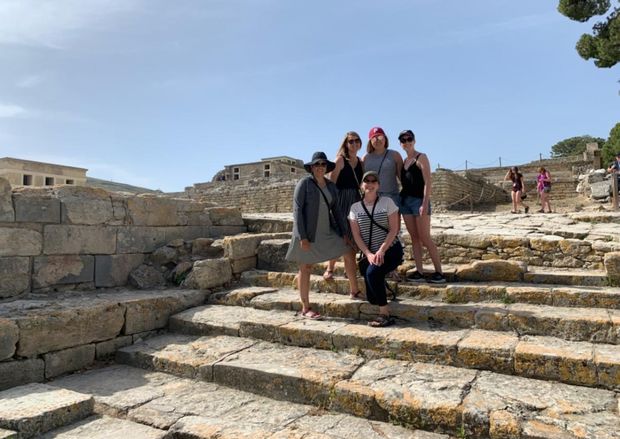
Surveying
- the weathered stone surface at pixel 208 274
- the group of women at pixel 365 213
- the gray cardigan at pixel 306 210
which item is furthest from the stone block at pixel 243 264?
the gray cardigan at pixel 306 210

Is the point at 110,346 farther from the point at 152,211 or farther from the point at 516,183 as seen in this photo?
the point at 516,183

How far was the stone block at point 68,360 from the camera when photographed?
12.9 ft

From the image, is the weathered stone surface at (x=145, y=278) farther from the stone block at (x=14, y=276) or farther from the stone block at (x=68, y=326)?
the stone block at (x=14, y=276)

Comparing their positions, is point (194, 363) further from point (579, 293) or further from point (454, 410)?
point (579, 293)

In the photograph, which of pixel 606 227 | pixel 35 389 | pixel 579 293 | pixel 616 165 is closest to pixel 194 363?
pixel 35 389

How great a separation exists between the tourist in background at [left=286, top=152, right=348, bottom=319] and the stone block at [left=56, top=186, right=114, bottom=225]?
2.82m

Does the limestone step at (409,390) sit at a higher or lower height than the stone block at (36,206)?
lower

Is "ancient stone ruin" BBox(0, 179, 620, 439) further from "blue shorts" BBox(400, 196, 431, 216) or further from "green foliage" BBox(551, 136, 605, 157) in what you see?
"green foliage" BBox(551, 136, 605, 157)

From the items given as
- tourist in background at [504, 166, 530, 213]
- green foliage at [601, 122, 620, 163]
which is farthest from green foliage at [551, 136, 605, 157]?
tourist in background at [504, 166, 530, 213]

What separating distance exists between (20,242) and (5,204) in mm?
453

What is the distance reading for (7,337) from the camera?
11.9 feet

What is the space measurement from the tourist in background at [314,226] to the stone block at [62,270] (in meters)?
2.80

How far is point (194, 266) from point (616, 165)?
38.7ft

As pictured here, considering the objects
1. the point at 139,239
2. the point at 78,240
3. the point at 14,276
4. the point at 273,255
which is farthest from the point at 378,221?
the point at 14,276
